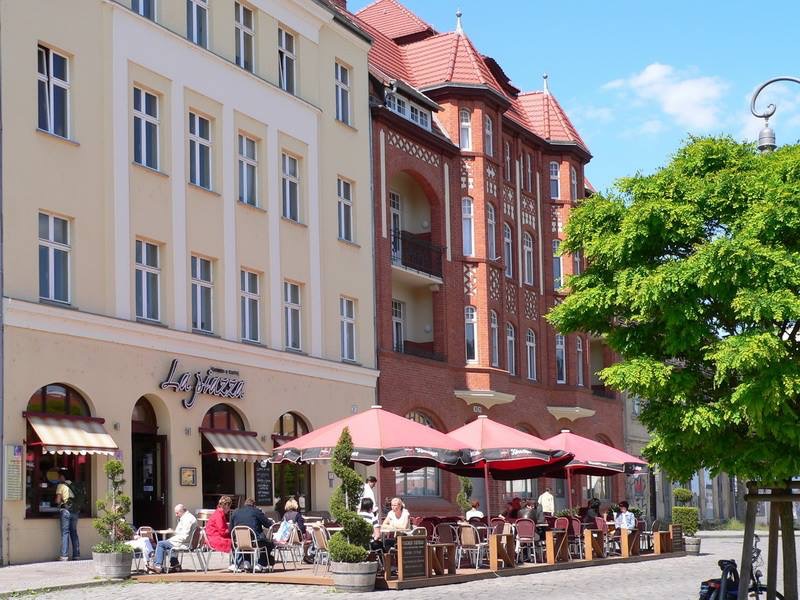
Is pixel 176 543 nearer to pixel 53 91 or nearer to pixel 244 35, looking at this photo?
pixel 53 91

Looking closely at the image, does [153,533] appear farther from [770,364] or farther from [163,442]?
[770,364]

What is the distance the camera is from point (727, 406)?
14383 millimetres

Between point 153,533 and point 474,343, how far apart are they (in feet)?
62.7

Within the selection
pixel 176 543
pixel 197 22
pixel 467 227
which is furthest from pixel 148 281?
pixel 467 227

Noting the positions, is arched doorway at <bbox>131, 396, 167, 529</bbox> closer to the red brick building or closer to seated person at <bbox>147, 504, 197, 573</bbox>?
seated person at <bbox>147, 504, 197, 573</bbox>

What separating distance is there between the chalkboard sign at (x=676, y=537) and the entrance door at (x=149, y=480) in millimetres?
11669

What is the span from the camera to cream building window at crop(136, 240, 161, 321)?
1091 inches

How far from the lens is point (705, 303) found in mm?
14922

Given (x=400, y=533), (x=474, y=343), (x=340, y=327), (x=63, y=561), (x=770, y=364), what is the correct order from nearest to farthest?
(x=770, y=364), (x=400, y=533), (x=63, y=561), (x=340, y=327), (x=474, y=343)

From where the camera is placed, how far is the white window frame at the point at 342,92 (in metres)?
36.0

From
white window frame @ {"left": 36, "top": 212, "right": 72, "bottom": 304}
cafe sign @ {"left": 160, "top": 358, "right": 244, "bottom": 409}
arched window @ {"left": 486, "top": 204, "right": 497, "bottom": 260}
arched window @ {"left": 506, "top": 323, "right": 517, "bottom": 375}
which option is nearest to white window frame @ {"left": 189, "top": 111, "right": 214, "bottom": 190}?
cafe sign @ {"left": 160, "top": 358, "right": 244, "bottom": 409}

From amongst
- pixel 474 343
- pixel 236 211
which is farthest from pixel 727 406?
pixel 474 343

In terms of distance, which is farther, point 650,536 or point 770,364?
point 650,536

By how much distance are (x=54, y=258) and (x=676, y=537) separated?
1558 cm
